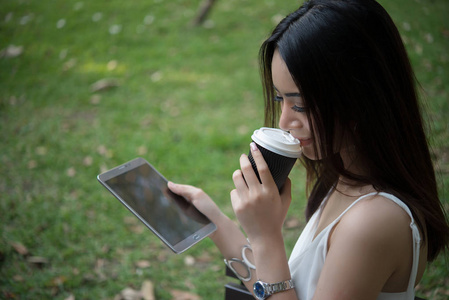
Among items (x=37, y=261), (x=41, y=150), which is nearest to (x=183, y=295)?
(x=37, y=261)

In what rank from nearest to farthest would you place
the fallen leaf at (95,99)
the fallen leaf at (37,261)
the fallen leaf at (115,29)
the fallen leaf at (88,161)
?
the fallen leaf at (37,261)
the fallen leaf at (88,161)
the fallen leaf at (95,99)
the fallen leaf at (115,29)

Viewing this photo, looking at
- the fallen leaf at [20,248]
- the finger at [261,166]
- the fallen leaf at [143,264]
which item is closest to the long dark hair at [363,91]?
the finger at [261,166]

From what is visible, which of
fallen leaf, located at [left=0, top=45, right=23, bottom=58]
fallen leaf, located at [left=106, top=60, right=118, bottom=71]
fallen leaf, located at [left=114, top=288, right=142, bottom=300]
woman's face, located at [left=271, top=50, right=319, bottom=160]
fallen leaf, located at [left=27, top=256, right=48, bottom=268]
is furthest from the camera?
fallen leaf, located at [left=0, top=45, right=23, bottom=58]

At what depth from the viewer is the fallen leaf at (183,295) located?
2625 millimetres

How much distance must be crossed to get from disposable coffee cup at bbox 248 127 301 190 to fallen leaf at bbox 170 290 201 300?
60.1 inches

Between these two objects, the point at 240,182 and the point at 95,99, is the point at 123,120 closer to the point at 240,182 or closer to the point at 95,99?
the point at 95,99

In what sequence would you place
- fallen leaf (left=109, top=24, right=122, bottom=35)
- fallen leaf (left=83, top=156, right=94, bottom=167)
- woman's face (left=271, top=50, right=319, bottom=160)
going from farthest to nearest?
fallen leaf (left=109, top=24, right=122, bottom=35)
fallen leaf (left=83, top=156, right=94, bottom=167)
woman's face (left=271, top=50, right=319, bottom=160)

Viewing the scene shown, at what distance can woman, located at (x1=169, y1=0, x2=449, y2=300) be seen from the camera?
3.89 ft

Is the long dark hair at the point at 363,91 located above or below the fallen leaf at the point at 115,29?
above

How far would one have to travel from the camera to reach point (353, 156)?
4.51 ft

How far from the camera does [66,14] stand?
6.69 metres

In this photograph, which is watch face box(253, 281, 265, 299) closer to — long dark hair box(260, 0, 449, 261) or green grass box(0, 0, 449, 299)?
long dark hair box(260, 0, 449, 261)

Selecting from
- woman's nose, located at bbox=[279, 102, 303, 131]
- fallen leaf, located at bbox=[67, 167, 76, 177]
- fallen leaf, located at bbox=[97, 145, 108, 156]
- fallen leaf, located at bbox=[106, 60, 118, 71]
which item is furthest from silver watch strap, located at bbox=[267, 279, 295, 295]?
→ fallen leaf, located at bbox=[106, 60, 118, 71]

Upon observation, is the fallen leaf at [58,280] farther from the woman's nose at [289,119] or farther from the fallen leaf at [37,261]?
the woman's nose at [289,119]
